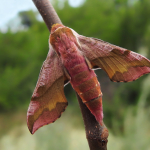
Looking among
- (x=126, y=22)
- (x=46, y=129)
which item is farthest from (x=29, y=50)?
(x=46, y=129)

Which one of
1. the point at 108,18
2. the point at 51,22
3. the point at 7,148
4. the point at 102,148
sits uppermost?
the point at 51,22

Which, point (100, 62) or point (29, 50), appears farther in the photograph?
point (29, 50)

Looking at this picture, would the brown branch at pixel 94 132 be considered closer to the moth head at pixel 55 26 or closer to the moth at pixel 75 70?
the moth at pixel 75 70

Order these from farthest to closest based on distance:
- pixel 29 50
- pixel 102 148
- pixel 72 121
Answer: pixel 29 50 < pixel 72 121 < pixel 102 148

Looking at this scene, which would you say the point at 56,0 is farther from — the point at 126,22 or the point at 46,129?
the point at 46,129

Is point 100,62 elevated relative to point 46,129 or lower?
elevated

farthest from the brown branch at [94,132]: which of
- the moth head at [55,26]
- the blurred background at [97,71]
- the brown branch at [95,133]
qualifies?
the blurred background at [97,71]

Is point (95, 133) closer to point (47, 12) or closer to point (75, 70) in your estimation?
point (75, 70)

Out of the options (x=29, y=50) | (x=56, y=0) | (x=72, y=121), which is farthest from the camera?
(x=56, y=0)
